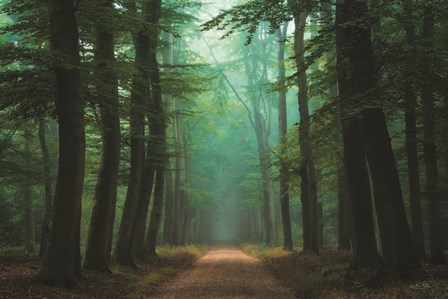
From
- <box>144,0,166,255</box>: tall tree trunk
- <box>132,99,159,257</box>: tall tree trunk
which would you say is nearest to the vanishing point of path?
<box>132,99,159,257</box>: tall tree trunk

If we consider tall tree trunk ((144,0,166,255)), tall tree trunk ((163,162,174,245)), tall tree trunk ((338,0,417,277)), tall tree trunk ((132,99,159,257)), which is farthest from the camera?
tall tree trunk ((163,162,174,245))

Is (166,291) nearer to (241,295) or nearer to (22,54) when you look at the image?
(241,295)

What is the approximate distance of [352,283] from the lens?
1017 centimetres

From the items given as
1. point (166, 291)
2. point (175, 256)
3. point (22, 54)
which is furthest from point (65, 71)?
point (175, 256)

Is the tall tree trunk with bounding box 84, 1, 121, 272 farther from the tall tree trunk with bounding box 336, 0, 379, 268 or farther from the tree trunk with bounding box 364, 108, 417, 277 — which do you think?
the tree trunk with bounding box 364, 108, 417, 277

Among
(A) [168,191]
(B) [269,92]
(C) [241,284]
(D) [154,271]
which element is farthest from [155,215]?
(B) [269,92]

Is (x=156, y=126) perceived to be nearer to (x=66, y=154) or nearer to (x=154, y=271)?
(x=154, y=271)

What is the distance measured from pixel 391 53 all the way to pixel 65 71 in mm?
6528

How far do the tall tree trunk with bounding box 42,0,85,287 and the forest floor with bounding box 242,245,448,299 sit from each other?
5.15m

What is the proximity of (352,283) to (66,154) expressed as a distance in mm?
6634

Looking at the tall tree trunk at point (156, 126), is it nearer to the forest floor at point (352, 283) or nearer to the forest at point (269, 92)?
the forest at point (269, 92)

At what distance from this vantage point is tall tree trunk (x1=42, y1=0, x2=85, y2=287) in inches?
353

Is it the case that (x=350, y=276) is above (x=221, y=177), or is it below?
below

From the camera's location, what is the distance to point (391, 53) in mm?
9453
